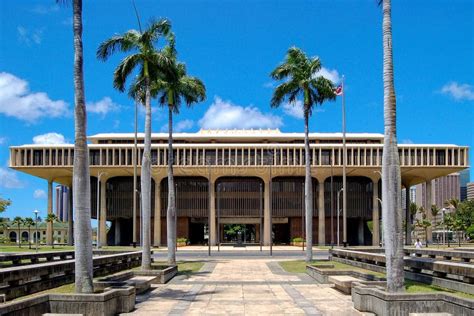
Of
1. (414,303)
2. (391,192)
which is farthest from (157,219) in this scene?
(414,303)

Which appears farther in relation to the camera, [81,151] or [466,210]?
[466,210]

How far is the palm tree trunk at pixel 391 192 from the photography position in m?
15.1

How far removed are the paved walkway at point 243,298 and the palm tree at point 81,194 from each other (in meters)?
1.95

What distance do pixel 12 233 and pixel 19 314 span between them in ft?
584

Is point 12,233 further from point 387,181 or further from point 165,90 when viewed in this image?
point 387,181

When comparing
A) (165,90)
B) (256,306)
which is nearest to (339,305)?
(256,306)

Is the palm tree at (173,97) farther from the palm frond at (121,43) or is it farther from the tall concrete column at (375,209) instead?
the tall concrete column at (375,209)

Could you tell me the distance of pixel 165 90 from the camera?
34938mm

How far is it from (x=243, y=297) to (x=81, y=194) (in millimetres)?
6963

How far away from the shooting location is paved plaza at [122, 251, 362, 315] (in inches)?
647

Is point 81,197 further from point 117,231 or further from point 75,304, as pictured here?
point 117,231

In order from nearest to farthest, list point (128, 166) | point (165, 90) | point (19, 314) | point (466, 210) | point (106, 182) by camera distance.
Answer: point (19, 314)
point (165, 90)
point (128, 166)
point (106, 182)
point (466, 210)

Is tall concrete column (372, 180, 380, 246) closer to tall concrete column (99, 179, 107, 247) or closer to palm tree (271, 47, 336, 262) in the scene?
tall concrete column (99, 179, 107, 247)

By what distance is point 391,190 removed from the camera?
15492mm
